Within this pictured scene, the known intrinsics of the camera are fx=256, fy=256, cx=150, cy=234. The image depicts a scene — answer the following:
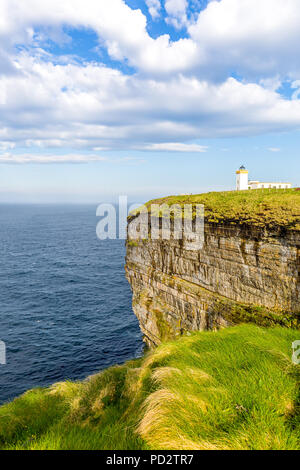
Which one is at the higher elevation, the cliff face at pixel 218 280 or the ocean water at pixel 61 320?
the cliff face at pixel 218 280

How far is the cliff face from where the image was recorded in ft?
45.9

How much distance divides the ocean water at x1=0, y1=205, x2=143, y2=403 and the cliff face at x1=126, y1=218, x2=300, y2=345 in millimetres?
8301

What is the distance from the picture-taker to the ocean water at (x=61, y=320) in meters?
27.2

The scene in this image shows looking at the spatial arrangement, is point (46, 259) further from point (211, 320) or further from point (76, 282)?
point (211, 320)

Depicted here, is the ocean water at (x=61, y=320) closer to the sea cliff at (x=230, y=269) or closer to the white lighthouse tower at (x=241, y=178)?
the sea cliff at (x=230, y=269)

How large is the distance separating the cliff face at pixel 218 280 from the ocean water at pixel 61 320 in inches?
327

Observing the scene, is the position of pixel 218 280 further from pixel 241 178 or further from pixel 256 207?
pixel 241 178

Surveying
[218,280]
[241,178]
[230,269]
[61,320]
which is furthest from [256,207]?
[61,320]

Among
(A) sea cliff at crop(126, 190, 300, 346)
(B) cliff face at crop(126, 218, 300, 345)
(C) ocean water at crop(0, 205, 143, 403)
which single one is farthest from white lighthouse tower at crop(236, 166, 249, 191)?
(C) ocean water at crop(0, 205, 143, 403)

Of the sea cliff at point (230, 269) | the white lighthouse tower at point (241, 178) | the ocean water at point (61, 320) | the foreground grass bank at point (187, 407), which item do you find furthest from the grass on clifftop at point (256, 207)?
the ocean water at point (61, 320)

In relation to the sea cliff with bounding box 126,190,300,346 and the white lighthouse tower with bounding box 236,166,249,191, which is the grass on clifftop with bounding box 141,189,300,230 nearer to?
the sea cliff with bounding box 126,190,300,346

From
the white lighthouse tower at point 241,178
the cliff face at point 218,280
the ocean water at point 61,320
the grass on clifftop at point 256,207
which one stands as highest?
the white lighthouse tower at point 241,178

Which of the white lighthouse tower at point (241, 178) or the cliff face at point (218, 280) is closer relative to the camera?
the cliff face at point (218, 280)

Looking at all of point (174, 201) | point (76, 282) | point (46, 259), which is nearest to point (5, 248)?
point (46, 259)
